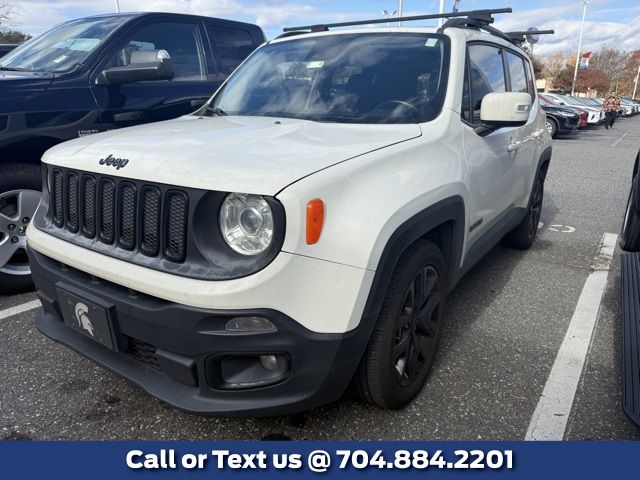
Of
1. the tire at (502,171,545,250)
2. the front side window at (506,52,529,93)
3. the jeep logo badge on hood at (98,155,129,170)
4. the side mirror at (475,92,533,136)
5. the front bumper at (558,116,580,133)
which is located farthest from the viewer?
the front bumper at (558,116,580,133)

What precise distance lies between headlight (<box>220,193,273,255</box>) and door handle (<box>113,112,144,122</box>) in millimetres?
2535

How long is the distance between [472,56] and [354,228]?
1820 mm

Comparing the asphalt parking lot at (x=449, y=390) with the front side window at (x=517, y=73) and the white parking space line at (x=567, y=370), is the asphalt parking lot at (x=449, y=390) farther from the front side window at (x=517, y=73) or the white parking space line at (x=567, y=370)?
the front side window at (x=517, y=73)

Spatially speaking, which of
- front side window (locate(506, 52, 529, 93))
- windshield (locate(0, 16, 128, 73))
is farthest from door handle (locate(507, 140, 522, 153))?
windshield (locate(0, 16, 128, 73))

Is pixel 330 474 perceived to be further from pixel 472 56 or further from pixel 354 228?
pixel 472 56

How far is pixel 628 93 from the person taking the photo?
302 feet

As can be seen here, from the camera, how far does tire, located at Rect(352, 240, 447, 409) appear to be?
210 centimetres

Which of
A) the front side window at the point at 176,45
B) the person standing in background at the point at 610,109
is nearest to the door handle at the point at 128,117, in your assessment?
the front side window at the point at 176,45

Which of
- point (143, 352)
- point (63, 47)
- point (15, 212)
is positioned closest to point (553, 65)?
point (63, 47)

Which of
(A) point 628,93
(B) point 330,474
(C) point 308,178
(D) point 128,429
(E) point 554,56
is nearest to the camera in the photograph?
(C) point 308,178

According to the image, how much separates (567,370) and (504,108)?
4.83ft

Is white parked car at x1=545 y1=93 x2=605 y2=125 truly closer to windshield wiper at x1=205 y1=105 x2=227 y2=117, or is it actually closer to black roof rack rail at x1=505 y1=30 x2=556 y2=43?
black roof rack rail at x1=505 y1=30 x2=556 y2=43

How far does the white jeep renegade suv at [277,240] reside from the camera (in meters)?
1.78

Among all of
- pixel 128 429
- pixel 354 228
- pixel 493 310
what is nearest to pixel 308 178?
pixel 354 228
